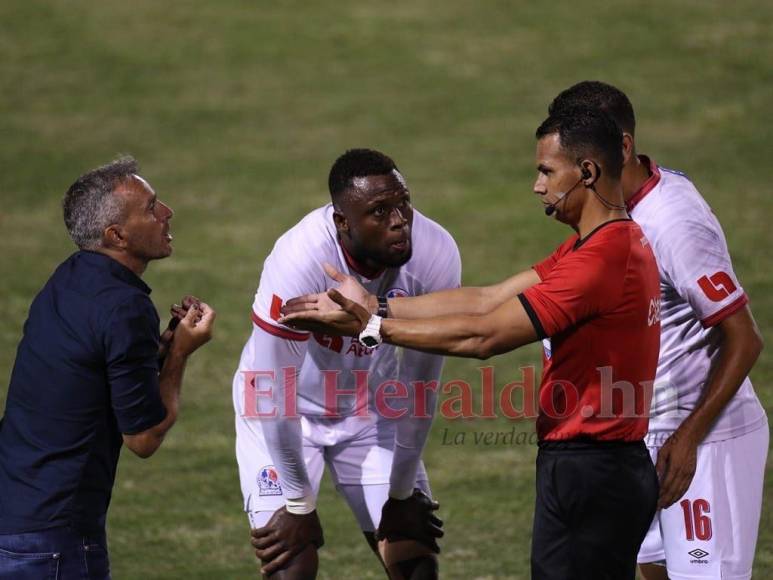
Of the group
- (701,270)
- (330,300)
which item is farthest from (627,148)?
(330,300)

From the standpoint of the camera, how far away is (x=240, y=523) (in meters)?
9.49

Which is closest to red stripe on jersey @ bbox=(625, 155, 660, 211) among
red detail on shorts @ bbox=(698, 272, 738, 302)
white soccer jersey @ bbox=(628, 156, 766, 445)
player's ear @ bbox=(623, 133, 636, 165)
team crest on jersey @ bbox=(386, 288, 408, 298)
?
white soccer jersey @ bbox=(628, 156, 766, 445)

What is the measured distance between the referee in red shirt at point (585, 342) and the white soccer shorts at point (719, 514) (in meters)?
0.75

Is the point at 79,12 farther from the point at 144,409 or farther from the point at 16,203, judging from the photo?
the point at 144,409

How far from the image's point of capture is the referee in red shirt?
5238 millimetres

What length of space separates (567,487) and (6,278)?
1058cm

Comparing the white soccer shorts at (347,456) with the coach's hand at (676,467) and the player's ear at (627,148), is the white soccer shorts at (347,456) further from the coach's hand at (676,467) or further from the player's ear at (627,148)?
the player's ear at (627,148)

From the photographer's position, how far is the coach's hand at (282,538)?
682 cm

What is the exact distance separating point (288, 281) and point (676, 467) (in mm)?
1959

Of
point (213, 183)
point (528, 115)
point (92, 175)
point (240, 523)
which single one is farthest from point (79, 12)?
point (92, 175)

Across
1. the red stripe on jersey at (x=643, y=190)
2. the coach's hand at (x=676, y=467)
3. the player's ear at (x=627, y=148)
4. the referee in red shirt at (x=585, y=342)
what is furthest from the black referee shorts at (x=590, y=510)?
the player's ear at (x=627, y=148)

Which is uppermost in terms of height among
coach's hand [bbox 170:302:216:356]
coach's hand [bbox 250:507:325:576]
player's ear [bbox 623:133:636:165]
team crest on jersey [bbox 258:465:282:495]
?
player's ear [bbox 623:133:636:165]

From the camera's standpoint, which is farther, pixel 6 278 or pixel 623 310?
pixel 6 278

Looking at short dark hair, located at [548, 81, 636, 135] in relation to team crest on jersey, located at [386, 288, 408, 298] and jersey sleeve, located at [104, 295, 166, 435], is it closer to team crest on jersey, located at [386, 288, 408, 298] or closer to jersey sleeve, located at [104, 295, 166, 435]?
team crest on jersey, located at [386, 288, 408, 298]
